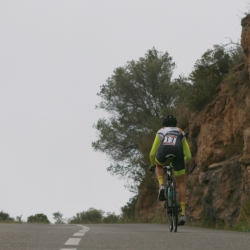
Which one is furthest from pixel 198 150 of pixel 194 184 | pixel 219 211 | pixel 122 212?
pixel 122 212

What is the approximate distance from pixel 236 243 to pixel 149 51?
127 feet

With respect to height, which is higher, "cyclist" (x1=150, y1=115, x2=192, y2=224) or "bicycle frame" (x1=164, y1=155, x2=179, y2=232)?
"cyclist" (x1=150, y1=115, x2=192, y2=224)

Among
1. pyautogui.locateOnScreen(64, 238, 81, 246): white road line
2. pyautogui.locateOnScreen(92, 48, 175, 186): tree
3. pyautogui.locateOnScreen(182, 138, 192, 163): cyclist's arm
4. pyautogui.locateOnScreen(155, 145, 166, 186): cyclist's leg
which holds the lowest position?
pyautogui.locateOnScreen(64, 238, 81, 246): white road line

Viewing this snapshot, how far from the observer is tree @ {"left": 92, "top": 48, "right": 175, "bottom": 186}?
4559 cm

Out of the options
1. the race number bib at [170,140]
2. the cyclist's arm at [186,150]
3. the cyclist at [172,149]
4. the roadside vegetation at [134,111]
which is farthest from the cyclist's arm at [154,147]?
the roadside vegetation at [134,111]

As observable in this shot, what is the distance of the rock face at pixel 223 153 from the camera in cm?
2314

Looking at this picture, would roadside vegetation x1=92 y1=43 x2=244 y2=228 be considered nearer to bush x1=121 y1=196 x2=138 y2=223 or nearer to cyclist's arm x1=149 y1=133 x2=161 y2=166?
bush x1=121 y1=196 x2=138 y2=223

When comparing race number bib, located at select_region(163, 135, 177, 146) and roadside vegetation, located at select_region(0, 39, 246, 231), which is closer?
race number bib, located at select_region(163, 135, 177, 146)

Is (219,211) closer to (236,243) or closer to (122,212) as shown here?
(236,243)

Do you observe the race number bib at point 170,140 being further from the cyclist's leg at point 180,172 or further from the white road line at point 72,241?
the white road line at point 72,241

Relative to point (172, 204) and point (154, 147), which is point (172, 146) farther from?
point (172, 204)

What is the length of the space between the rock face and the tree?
46.1 ft

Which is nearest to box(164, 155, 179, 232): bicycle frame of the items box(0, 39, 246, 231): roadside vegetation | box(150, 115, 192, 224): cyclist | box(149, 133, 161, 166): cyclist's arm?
box(150, 115, 192, 224): cyclist

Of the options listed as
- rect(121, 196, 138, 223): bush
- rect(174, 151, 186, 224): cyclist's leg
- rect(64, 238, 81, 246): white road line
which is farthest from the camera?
rect(121, 196, 138, 223): bush
